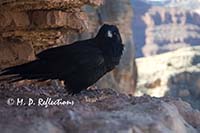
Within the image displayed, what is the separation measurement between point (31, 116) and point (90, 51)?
1.34 metres

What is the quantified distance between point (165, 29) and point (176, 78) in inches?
933

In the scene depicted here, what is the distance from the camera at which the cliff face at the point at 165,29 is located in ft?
138

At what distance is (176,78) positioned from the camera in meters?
21.0

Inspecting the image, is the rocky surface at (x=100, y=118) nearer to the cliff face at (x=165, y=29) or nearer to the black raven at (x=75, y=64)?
the black raven at (x=75, y=64)

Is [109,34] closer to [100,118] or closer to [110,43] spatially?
[110,43]

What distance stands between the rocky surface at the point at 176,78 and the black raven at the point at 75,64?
51.9 feet

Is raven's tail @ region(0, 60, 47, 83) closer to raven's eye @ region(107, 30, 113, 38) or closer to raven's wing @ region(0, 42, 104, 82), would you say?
raven's wing @ region(0, 42, 104, 82)

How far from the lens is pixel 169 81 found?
68.7ft

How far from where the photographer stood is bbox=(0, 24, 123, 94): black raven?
3.96 metres

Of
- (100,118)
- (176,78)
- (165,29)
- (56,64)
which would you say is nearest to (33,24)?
(56,64)

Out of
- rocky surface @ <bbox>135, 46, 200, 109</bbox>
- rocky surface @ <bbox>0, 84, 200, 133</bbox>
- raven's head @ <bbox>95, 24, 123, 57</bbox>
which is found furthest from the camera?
rocky surface @ <bbox>135, 46, 200, 109</bbox>

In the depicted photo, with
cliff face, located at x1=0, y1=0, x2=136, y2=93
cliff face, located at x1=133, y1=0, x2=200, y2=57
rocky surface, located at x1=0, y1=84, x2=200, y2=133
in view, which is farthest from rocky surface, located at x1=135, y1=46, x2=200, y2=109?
cliff face, located at x1=133, y1=0, x2=200, y2=57

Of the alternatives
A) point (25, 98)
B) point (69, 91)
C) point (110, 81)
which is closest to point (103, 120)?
point (25, 98)

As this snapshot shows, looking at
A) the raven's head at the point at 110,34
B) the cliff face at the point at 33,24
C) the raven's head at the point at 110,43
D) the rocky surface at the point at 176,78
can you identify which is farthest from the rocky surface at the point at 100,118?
the rocky surface at the point at 176,78
